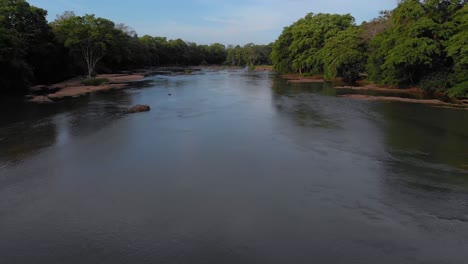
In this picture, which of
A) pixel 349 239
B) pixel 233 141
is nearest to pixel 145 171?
pixel 233 141

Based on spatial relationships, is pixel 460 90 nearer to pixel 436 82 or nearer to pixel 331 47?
pixel 436 82

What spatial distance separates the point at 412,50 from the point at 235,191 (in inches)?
1136

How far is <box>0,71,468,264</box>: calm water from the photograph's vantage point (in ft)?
28.3

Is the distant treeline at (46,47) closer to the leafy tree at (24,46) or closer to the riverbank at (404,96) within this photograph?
the leafy tree at (24,46)

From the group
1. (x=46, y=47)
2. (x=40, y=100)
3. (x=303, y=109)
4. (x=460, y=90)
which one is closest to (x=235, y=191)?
(x=303, y=109)

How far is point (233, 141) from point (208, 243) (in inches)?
386

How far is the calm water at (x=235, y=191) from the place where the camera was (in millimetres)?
8621

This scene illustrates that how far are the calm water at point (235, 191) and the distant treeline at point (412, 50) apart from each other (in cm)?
1224

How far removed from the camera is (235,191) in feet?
39.1

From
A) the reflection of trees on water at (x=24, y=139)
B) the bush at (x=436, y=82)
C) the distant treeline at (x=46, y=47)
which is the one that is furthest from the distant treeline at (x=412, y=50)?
the distant treeline at (x=46, y=47)

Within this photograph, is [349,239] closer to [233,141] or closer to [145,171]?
[145,171]

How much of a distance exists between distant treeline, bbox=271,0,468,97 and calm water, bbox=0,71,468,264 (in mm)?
12242

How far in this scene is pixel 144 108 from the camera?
90.3 feet

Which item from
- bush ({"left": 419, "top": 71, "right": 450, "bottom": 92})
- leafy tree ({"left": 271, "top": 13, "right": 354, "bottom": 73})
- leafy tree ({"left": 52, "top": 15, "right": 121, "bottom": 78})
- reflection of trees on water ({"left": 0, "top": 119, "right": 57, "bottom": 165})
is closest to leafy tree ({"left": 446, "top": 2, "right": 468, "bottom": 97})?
bush ({"left": 419, "top": 71, "right": 450, "bottom": 92})
